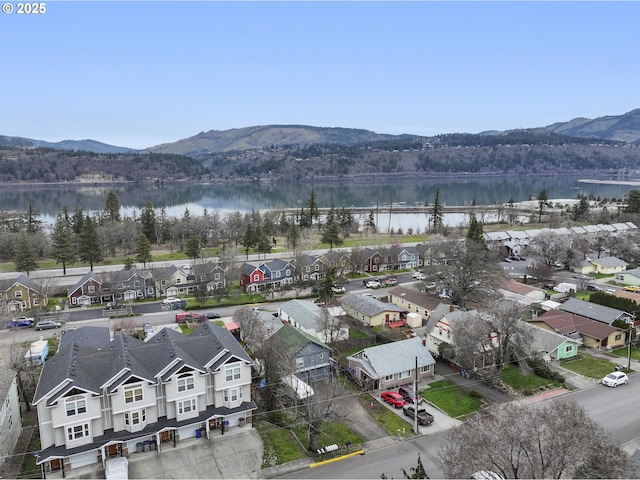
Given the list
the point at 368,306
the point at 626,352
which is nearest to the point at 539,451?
the point at 626,352

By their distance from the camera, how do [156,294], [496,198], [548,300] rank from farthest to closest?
[496,198]
[156,294]
[548,300]

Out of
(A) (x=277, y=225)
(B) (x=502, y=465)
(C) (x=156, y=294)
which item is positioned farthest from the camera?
(A) (x=277, y=225)

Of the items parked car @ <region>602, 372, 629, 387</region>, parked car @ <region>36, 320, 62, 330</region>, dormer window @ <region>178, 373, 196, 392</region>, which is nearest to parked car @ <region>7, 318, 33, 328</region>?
parked car @ <region>36, 320, 62, 330</region>

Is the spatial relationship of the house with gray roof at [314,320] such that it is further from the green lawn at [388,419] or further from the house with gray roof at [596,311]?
the house with gray roof at [596,311]

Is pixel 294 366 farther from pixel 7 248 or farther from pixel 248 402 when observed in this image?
pixel 7 248

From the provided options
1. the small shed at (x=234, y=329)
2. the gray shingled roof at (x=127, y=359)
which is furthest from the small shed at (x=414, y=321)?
the gray shingled roof at (x=127, y=359)

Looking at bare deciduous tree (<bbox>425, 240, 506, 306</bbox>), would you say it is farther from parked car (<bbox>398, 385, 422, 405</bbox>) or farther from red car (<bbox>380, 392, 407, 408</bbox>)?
red car (<bbox>380, 392, 407, 408</bbox>)

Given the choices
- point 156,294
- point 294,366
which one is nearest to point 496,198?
point 156,294
